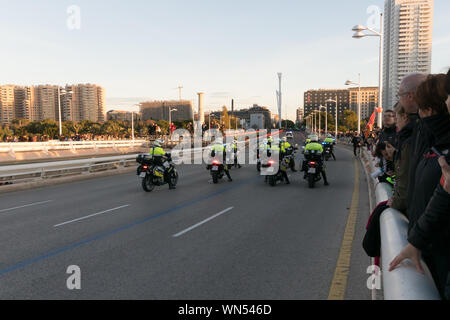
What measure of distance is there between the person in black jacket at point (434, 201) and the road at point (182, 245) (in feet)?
7.01

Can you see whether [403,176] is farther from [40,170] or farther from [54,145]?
[54,145]

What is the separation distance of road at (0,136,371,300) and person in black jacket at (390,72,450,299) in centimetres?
214

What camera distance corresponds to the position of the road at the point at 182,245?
4758mm

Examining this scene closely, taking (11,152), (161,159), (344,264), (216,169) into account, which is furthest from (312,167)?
(11,152)

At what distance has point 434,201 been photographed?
2182 mm

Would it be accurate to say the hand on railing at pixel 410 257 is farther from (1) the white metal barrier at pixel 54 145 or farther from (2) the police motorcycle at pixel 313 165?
(1) the white metal barrier at pixel 54 145

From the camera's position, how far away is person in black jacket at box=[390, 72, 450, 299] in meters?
2.15

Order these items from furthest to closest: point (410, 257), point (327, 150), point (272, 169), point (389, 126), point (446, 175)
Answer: point (327, 150), point (272, 169), point (389, 126), point (410, 257), point (446, 175)

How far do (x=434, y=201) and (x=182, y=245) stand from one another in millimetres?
5118

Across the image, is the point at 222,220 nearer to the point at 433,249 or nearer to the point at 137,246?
the point at 137,246

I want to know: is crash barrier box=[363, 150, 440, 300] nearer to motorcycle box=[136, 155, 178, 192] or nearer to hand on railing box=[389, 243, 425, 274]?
hand on railing box=[389, 243, 425, 274]

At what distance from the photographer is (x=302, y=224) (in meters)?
8.26

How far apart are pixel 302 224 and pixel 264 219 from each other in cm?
93
